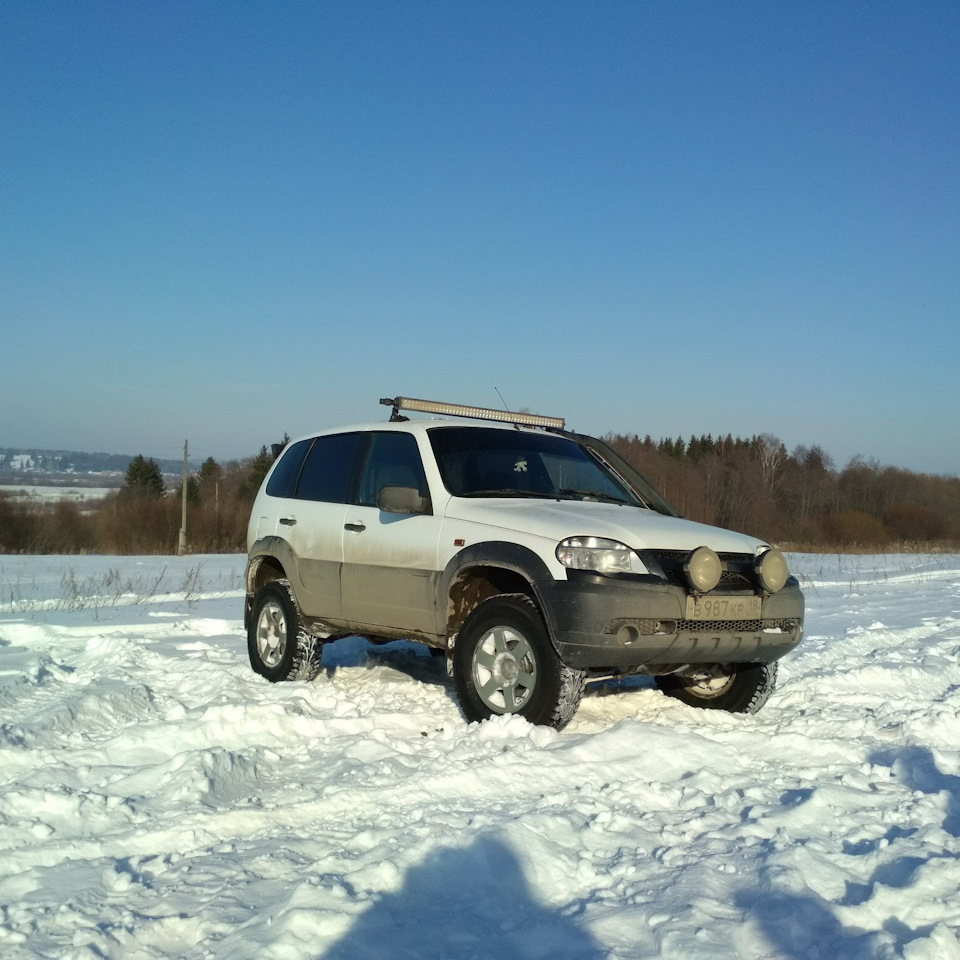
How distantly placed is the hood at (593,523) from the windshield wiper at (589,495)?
17 centimetres

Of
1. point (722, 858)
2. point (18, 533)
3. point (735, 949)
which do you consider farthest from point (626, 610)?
point (18, 533)

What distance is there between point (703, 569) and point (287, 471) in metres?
3.83

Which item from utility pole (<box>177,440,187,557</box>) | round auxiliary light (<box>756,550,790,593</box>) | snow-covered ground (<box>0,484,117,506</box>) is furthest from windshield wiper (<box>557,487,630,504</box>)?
snow-covered ground (<box>0,484,117,506</box>)

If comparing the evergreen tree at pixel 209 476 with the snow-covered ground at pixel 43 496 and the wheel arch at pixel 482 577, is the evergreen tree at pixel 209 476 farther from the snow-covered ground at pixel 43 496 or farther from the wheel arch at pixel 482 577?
the wheel arch at pixel 482 577

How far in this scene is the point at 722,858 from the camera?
3.62 meters

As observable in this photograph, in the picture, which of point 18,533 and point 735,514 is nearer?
point 18,533

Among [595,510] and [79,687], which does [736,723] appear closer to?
[595,510]

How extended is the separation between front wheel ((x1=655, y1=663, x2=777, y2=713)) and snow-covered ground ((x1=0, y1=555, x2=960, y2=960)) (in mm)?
172

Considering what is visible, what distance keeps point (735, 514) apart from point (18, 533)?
47810 mm

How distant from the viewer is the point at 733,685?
21.1 ft

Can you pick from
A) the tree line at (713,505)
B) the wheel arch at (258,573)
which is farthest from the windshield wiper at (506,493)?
the tree line at (713,505)

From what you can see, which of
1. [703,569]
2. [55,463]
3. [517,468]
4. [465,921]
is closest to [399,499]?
[517,468]

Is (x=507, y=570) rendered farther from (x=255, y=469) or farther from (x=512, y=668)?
(x=255, y=469)

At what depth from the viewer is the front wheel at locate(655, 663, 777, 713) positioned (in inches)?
247
